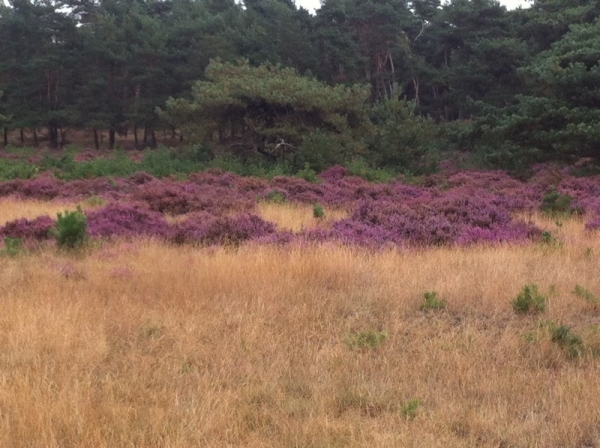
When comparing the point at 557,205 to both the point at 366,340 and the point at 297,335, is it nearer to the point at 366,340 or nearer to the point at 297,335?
the point at 366,340

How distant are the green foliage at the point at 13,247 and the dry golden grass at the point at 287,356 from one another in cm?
73

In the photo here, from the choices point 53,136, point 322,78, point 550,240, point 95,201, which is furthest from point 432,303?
point 53,136

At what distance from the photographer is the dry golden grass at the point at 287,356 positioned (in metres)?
3.28

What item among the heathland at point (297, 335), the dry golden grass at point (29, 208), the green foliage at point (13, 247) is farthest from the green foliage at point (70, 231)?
the dry golden grass at point (29, 208)

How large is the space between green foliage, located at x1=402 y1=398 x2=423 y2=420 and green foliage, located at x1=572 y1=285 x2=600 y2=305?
3016 mm

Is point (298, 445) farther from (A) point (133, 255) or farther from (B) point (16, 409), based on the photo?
(A) point (133, 255)

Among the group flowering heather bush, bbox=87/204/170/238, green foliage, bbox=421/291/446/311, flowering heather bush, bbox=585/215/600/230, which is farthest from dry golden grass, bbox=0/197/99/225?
flowering heather bush, bbox=585/215/600/230

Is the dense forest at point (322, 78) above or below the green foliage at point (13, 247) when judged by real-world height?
above

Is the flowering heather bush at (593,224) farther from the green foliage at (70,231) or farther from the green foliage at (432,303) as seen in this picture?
the green foliage at (70,231)

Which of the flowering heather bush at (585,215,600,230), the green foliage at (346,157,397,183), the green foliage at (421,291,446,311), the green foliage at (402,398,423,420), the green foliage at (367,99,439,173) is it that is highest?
the green foliage at (367,99,439,173)

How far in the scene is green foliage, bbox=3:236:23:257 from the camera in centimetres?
792

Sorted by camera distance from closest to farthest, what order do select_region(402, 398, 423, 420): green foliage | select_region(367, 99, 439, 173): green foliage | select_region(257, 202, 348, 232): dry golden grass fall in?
select_region(402, 398, 423, 420): green foliage < select_region(257, 202, 348, 232): dry golden grass < select_region(367, 99, 439, 173): green foliage

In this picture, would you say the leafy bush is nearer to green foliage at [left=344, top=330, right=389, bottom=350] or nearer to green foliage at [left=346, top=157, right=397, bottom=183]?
green foliage at [left=346, top=157, right=397, bottom=183]

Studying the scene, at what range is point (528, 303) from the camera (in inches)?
216
